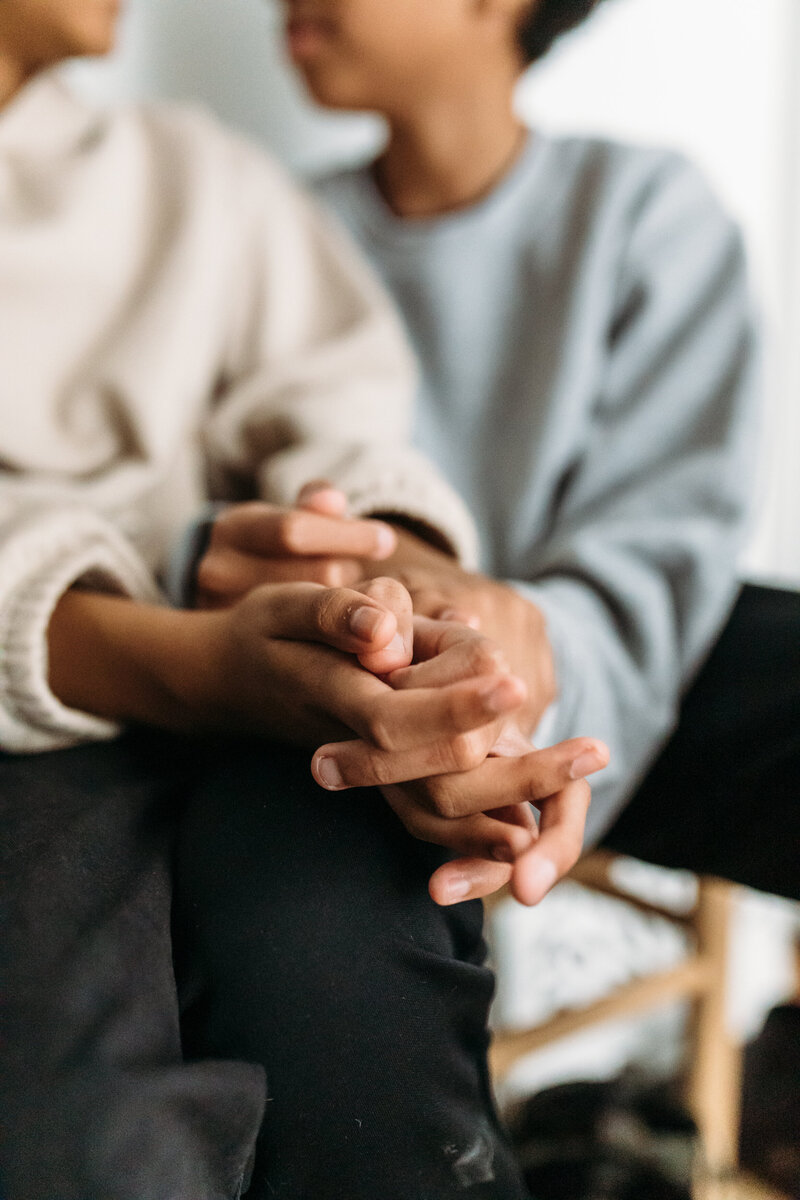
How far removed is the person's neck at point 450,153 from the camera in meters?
0.71

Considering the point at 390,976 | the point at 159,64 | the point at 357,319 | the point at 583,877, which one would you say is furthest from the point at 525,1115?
the point at 159,64

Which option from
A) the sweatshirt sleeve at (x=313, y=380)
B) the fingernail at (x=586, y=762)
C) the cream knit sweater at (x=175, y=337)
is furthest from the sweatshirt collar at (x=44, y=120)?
the fingernail at (x=586, y=762)

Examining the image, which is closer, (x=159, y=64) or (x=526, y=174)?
(x=526, y=174)

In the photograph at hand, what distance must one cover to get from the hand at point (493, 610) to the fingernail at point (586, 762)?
0.35ft

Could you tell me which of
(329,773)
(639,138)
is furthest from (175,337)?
(639,138)

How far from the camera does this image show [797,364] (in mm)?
1092

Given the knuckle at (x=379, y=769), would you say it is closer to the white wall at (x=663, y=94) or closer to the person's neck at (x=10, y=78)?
the person's neck at (x=10, y=78)

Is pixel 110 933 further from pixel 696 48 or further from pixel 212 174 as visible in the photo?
pixel 696 48

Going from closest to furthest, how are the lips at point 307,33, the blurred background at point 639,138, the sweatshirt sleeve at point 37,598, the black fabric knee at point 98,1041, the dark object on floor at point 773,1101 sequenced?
1. the black fabric knee at point 98,1041
2. the sweatshirt sleeve at point 37,598
3. the lips at point 307,33
4. the dark object on floor at point 773,1101
5. the blurred background at point 639,138

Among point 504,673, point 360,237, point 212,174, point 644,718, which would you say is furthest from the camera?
point 360,237

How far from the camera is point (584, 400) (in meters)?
0.69

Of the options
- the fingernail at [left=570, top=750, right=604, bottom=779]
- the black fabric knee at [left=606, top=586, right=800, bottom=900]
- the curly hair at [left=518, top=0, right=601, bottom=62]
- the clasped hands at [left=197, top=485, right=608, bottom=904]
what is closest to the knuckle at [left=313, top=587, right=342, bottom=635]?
the clasped hands at [left=197, top=485, right=608, bottom=904]

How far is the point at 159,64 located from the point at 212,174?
0.27 meters

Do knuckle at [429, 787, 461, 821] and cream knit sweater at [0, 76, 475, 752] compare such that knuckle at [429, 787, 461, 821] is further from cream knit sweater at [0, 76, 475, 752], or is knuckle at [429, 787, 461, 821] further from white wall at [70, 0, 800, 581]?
white wall at [70, 0, 800, 581]
